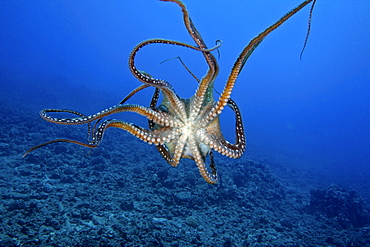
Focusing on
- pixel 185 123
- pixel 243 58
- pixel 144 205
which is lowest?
pixel 144 205

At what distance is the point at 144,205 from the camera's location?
9.73m

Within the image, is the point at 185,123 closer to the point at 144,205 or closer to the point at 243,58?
the point at 243,58

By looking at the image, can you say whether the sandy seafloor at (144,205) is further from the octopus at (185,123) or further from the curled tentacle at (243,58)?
the curled tentacle at (243,58)

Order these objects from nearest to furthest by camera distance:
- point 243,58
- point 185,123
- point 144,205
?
point 243,58 < point 185,123 < point 144,205

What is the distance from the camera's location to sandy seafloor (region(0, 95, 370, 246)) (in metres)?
7.48

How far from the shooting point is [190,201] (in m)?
10.6

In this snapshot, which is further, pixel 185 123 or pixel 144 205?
pixel 144 205

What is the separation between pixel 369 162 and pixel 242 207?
51331 mm

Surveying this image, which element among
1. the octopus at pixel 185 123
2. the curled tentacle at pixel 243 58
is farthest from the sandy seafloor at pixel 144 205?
the curled tentacle at pixel 243 58

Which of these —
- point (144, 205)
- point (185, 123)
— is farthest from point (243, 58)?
point (144, 205)

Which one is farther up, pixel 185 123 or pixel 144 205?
pixel 185 123

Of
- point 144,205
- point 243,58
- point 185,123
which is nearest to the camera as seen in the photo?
point 243,58

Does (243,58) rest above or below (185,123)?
above

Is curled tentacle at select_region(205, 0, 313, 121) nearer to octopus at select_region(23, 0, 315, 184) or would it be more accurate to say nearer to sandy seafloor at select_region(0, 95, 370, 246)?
octopus at select_region(23, 0, 315, 184)
